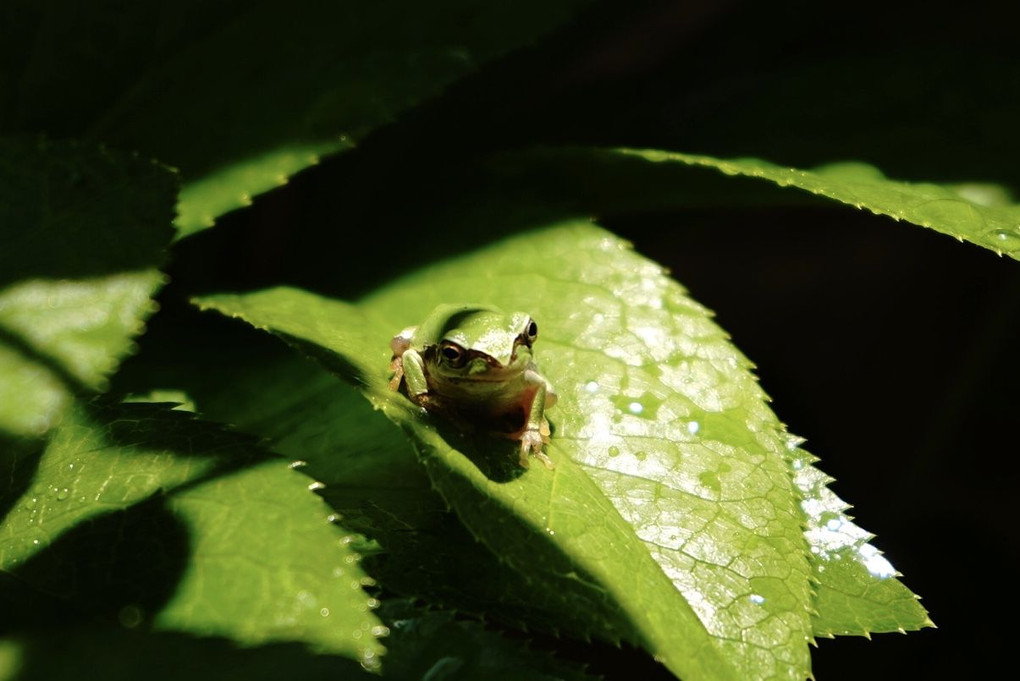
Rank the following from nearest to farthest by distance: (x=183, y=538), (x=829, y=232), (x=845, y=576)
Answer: (x=183, y=538), (x=845, y=576), (x=829, y=232)

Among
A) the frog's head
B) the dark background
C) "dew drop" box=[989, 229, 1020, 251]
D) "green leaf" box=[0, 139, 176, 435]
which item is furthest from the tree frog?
"dew drop" box=[989, 229, 1020, 251]

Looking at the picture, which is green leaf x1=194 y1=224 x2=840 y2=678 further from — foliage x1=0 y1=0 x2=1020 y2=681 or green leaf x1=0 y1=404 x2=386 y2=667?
green leaf x1=0 y1=404 x2=386 y2=667

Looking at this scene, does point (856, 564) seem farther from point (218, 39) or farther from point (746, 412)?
point (218, 39)

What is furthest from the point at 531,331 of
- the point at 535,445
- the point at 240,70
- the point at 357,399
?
the point at 240,70

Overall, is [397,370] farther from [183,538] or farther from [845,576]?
[845,576]

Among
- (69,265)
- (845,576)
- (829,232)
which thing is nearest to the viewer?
(69,265)

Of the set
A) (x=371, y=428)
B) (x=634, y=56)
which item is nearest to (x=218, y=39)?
(x=371, y=428)
